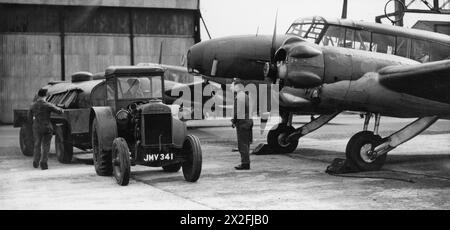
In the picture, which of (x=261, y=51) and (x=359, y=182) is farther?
(x=261, y=51)

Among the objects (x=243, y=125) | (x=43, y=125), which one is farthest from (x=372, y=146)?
(x=43, y=125)

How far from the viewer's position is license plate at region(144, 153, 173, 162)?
9.30m

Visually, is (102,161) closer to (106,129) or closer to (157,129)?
(106,129)

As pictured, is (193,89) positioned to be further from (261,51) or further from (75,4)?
(75,4)

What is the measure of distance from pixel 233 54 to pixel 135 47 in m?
18.7

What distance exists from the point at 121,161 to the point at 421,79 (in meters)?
5.26

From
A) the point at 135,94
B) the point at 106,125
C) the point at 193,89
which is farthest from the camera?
the point at 193,89

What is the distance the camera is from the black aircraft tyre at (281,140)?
14094 mm

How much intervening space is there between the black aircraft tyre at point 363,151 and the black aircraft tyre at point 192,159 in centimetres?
303

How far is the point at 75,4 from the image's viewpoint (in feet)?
104

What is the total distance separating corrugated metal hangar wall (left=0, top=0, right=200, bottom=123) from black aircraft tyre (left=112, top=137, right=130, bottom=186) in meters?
23.6

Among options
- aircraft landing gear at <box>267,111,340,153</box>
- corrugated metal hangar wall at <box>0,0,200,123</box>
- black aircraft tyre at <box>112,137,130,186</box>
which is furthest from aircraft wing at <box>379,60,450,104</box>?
corrugated metal hangar wall at <box>0,0,200,123</box>

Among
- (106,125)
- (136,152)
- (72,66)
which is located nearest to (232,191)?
(136,152)
